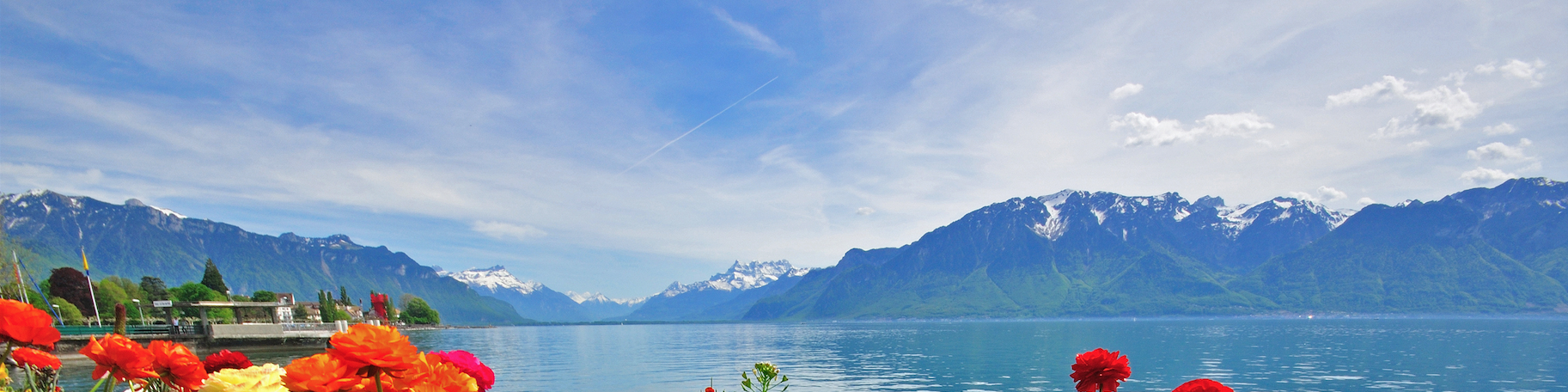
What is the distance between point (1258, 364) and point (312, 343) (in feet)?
272

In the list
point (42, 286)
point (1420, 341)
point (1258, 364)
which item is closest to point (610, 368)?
point (1258, 364)

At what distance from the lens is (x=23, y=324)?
264cm

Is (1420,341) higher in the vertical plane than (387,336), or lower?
lower

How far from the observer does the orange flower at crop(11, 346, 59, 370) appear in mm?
2955

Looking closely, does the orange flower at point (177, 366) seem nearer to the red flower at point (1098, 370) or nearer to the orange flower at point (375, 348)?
the orange flower at point (375, 348)

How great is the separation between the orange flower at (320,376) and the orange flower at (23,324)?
4.98 feet

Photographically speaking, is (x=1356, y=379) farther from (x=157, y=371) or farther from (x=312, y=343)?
(x=312, y=343)

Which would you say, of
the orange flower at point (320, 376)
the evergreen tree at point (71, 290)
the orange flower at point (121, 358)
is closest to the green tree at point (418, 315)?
the evergreen tree at point (71, 290)

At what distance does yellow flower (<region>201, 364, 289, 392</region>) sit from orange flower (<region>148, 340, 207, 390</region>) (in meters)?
0.05

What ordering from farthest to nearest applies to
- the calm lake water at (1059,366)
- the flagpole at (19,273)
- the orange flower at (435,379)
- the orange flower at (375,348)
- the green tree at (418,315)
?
the green tree at (418,315), the flagpole at (19,273), the calm lake water at (1059,366), the orange flower at (435,379), the orange flower at (375,348)

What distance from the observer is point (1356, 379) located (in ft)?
147

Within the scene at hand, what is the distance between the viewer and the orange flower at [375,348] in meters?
1.72

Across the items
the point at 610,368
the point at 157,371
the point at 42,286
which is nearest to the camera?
the point at 157,371

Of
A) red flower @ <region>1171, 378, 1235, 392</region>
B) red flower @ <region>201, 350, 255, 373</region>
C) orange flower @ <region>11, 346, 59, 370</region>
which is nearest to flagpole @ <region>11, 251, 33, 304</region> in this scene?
red flower @ <region>201, 350, 255, 373</region>
